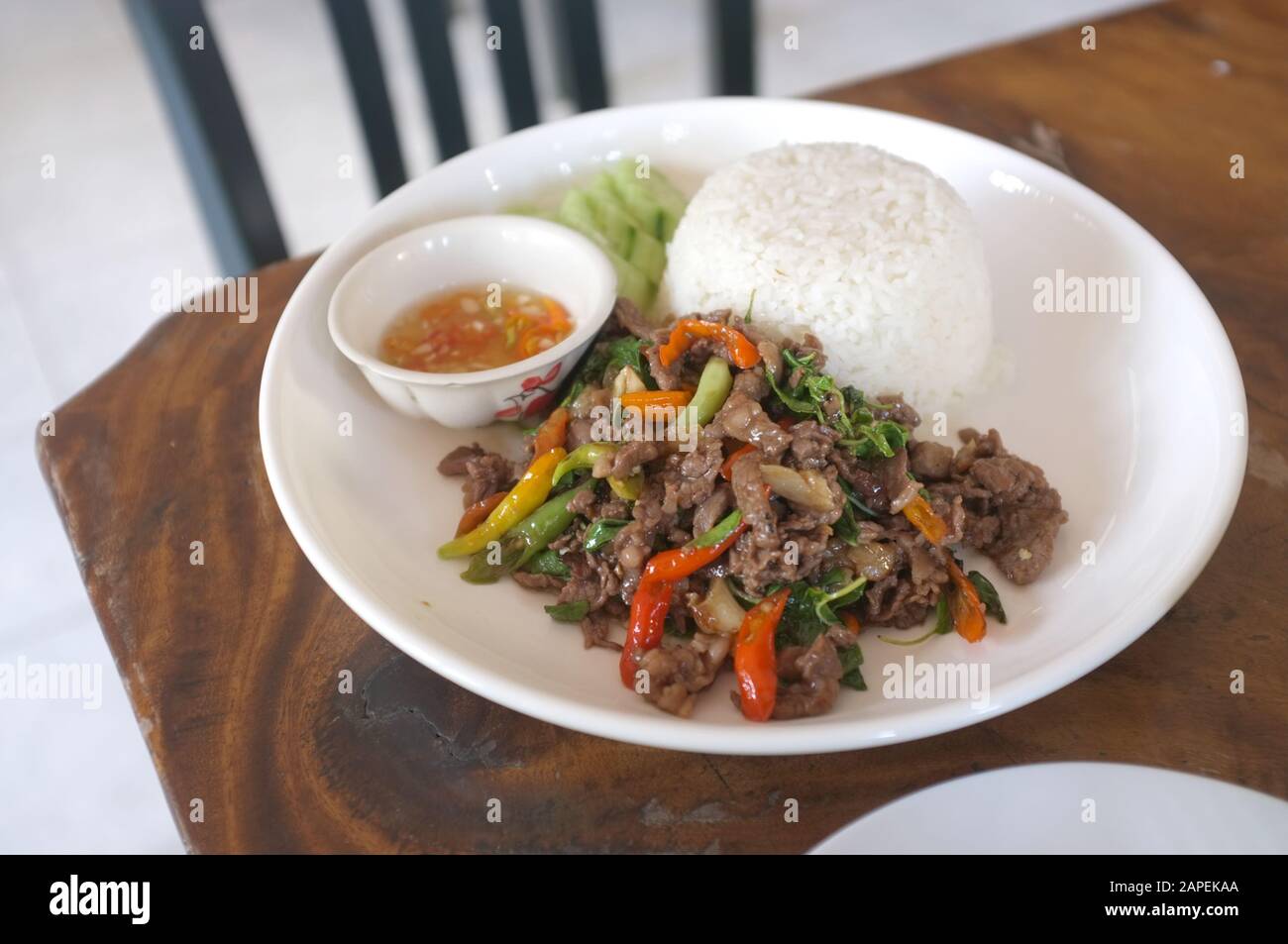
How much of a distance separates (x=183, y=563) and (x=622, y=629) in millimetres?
898

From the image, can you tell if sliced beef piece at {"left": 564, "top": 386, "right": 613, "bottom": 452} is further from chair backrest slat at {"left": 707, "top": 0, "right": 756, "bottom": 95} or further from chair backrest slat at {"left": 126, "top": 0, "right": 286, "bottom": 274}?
chair backrest slat at {"left": 707, "top": 0, "right": 756, "bottom": 95}

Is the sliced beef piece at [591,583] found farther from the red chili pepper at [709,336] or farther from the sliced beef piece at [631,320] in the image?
the sliced beef piece at [631,320]

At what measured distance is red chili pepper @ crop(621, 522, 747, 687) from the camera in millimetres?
1825

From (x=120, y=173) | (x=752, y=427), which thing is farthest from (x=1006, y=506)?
(x=120, y=173)

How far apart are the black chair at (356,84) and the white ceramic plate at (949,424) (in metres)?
0.85

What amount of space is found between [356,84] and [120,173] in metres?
3.35

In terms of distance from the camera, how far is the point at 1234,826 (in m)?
1.34

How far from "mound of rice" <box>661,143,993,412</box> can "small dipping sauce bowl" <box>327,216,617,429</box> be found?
0.27 meters

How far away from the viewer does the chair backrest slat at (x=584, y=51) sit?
357 cm

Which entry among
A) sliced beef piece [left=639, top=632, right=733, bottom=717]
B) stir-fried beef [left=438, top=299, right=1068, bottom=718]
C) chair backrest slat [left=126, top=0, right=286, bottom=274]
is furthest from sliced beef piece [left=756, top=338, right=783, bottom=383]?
chair backrest slat [left=126, top=0, right=286, bottom=274]

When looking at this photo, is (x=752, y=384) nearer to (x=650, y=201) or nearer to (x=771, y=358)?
(x=771, y=358)

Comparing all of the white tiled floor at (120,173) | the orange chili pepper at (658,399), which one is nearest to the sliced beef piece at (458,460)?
the orange chili pepper at (658,399)

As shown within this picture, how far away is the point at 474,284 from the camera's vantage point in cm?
258

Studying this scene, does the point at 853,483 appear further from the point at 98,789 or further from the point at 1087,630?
the point at 98,789
